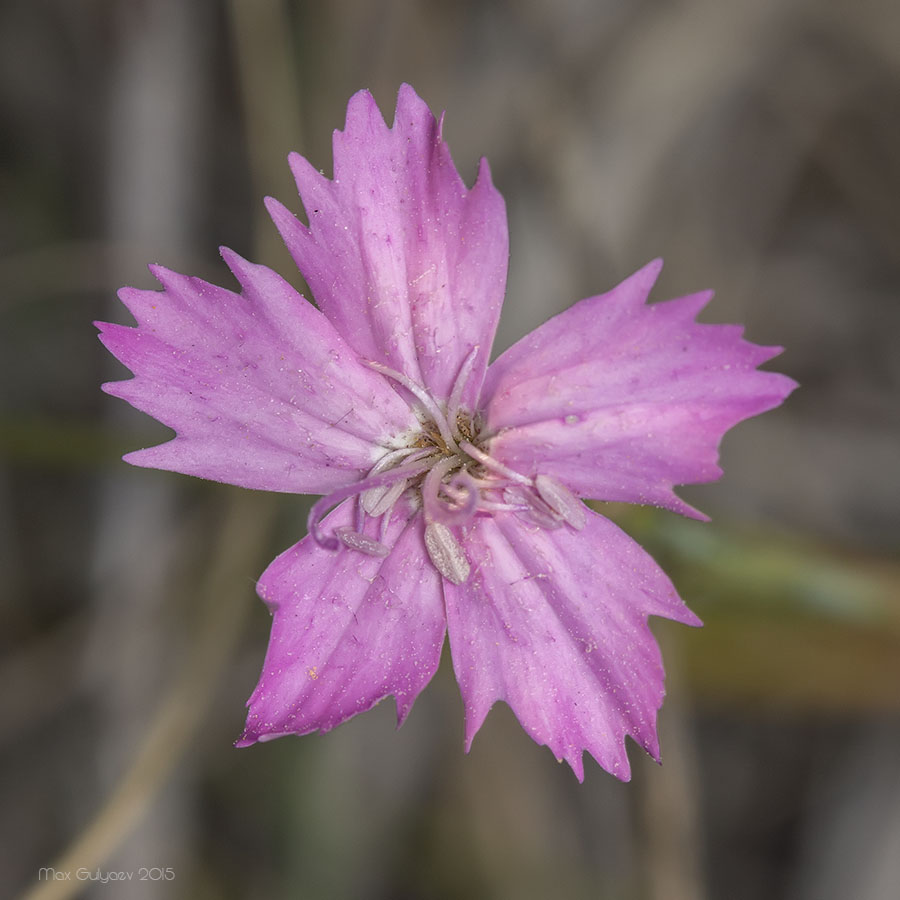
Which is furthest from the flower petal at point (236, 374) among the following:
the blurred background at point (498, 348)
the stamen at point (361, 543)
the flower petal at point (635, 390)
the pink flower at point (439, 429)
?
the blurred background at point (498, 348)

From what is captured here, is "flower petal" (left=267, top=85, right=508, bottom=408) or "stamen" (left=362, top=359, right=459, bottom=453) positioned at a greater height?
"flower petal" (left=267, top=85, right=508, bottom=408)

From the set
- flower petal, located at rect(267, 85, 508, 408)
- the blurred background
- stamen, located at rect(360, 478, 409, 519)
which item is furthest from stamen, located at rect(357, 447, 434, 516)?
the blurred background

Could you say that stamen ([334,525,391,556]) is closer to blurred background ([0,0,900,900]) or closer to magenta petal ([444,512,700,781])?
magenta petal ([444,512,700,781])

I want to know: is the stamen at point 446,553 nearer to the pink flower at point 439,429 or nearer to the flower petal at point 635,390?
the pink flower at point 439,429

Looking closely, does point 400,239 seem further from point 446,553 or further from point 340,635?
point 340,635

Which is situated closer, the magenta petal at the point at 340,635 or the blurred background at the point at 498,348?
the magenta petal at the point at 340,635

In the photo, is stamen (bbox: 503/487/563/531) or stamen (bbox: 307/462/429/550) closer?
stamen (bbox: 307/462/429/550)
